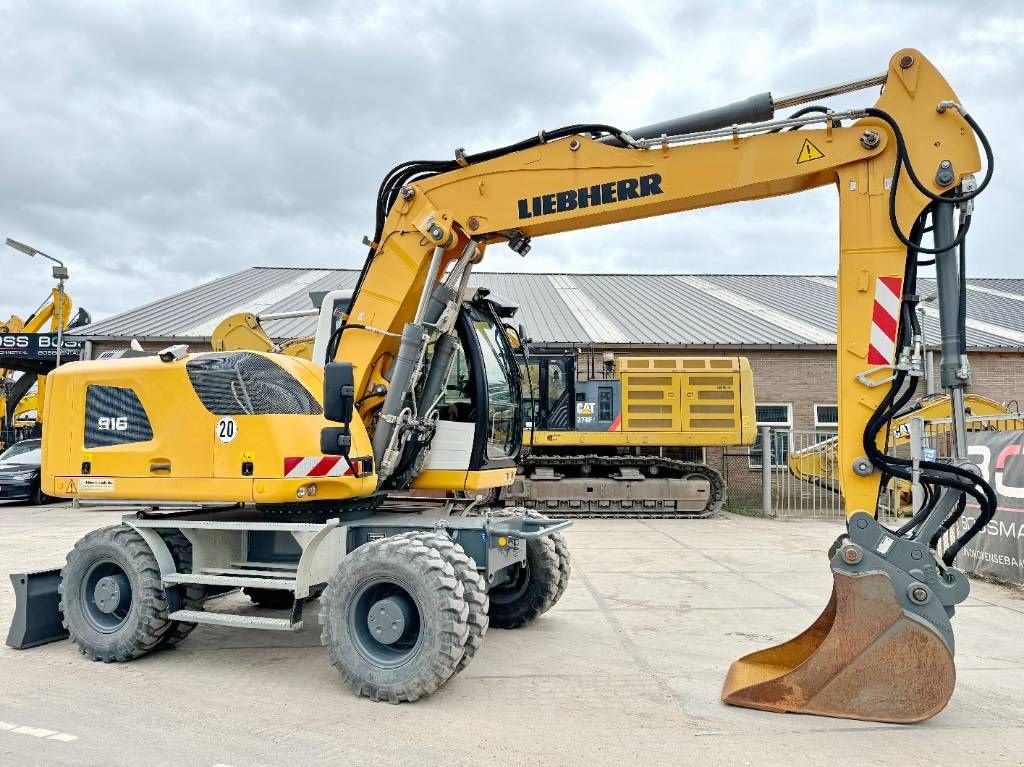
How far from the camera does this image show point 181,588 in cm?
585

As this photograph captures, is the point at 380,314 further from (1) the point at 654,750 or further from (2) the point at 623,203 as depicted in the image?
(1) the point at 654,750

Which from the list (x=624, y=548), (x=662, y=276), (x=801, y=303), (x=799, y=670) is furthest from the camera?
(x=662, y=276)

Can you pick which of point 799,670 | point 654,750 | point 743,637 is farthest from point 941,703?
point 743,637

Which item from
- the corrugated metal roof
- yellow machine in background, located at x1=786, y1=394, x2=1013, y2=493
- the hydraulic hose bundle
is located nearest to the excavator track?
yellow machine in background, located at x1=786, y1=394, x2=1013, y2=493

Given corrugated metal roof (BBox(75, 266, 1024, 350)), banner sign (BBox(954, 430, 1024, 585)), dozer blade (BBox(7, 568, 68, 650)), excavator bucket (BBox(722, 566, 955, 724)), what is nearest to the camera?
excavator bucket (BBox(722, 566, 955, 724))

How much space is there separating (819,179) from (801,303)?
22208 millimetres

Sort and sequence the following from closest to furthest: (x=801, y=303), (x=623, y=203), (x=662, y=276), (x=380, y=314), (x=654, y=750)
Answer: (x=654, y=750)
(x=623, y=203)
(x=380, y=314)
(x=801, y=303)
(x=662, y=276)

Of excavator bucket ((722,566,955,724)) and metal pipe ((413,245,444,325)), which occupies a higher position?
metal pipe ((413,245,444,325))

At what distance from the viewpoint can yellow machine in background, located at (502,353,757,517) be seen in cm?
1669

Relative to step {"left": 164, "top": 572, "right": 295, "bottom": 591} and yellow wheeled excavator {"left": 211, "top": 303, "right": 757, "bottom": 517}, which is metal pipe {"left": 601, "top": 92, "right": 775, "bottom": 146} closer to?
step {"left": 164, "top": 572, "right": 295, "bottom": 591}

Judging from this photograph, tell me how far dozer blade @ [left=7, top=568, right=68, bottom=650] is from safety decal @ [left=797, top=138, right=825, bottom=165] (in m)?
6.19

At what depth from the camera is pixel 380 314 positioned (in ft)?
19.9

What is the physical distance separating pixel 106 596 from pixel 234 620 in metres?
1.19

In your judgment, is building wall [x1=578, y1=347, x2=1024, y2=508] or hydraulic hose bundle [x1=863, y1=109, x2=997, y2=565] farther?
building wall [x1=578, y1=347, x2=1024, y2=508]
